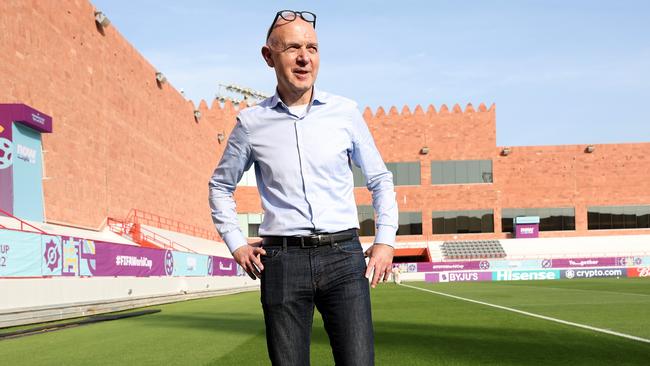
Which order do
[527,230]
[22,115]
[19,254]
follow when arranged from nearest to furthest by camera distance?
[19,254]
[22,115]
[527,230]

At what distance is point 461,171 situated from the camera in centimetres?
6094

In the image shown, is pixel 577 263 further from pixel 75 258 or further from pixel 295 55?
pixel 295 55

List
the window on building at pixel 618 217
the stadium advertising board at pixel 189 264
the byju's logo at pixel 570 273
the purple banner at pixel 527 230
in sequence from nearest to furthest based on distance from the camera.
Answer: the stadium advertising board at pixel 189 264
the byju's logo at pixel 570 273
the purple banner at pixel 527 230
the window on building at pixel 618 217

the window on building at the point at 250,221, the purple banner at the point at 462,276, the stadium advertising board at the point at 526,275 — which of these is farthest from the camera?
the window on building at the point at 250,221

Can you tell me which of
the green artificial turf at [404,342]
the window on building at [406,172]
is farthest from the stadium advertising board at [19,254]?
the window on building at [406,172]

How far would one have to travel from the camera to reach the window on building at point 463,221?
198 feet

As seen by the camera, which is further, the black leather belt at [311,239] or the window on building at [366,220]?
the window on building at [366,220]

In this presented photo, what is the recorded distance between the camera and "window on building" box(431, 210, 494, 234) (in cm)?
6038

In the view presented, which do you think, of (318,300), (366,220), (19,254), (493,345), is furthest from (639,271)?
(318,300)

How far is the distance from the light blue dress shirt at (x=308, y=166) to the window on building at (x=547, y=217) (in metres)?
58.9

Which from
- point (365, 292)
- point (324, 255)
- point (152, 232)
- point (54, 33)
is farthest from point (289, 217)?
point (152, 232)

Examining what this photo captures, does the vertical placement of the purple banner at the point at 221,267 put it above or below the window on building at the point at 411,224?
below

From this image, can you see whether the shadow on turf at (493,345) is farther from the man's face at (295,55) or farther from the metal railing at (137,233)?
the metal railing at (137,233)

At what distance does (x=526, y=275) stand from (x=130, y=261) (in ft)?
107
